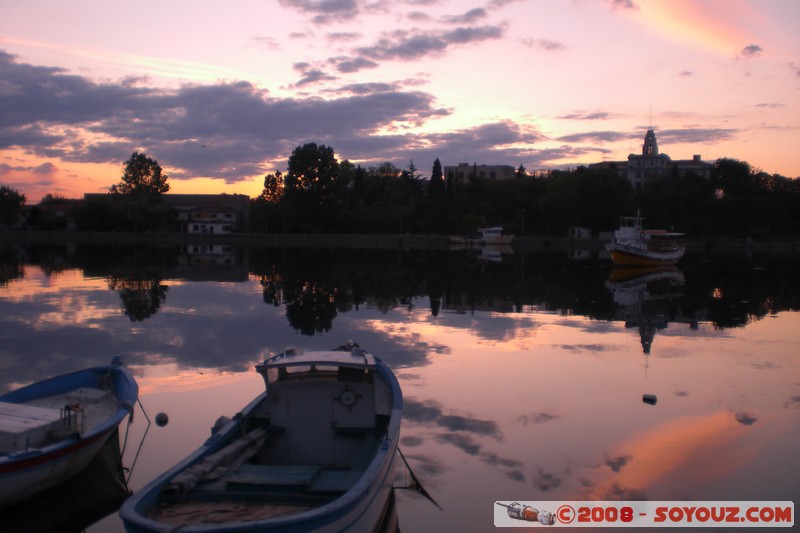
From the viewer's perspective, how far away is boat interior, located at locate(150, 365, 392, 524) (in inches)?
295

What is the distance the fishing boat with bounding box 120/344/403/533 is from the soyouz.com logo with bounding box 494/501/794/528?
1766mm

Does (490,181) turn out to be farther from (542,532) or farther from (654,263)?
(542,532)

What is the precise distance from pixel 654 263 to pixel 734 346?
124ft

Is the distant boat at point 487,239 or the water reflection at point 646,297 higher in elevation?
the distant boat at point 487,239

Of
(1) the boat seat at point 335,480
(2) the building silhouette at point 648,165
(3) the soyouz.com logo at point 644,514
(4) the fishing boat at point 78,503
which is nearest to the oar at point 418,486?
(3) the soyouz.com logo at point 644,514

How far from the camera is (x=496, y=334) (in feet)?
74.1

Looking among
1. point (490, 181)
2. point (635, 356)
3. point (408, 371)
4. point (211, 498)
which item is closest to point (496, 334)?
point (635, 356)

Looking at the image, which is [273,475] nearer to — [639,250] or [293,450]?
[293,450]

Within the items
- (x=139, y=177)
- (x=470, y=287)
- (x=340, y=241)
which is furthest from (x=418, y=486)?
(x=139, y=177)

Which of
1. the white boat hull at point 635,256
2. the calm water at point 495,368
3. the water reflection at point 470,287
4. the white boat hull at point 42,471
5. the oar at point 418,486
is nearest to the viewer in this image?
the white boat hull at point 42,471

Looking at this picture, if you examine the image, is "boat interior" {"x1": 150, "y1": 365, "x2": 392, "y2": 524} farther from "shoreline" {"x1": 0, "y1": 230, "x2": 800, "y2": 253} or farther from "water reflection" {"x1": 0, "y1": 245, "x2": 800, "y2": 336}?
"shoreline" {"x1": 0, "y1": 230, "x2": 800, "y2": 253}

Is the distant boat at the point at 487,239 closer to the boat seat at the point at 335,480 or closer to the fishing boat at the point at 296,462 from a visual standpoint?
the fishing boat at the point at 296,462

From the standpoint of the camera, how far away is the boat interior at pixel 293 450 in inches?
295

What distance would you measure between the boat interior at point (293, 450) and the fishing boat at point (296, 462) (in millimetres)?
14
